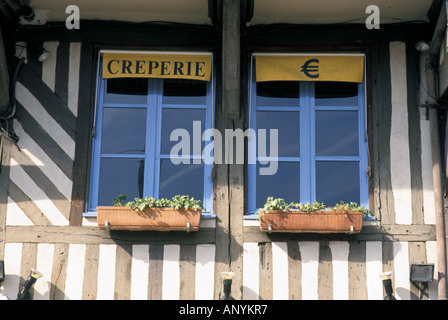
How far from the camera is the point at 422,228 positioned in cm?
640

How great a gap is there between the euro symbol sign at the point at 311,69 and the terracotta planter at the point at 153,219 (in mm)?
1615

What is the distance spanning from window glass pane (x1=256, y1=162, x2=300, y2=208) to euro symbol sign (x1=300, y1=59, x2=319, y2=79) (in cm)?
80

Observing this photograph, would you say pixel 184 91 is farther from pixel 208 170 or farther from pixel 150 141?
pixel 208 170

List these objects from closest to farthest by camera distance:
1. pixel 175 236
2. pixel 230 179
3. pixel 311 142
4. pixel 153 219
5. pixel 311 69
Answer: pixel 153 219 < pixel 175 236 < pixel 230 179 < pixel 311 142 < pixel 311 69

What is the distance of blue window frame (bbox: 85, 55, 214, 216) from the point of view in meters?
6.59

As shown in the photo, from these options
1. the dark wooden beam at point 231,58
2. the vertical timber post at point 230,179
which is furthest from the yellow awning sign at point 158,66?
the dark wooden beam at point 231,58

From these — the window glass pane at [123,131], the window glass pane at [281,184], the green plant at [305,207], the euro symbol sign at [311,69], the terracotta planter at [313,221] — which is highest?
the euro symbol sign at [311,69]

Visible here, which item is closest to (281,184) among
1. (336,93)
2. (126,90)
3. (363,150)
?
(363,150)

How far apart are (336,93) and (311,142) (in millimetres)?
540

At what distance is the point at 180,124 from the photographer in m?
6.76

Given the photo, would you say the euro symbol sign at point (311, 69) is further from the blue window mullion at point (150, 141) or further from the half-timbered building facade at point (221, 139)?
the blue window mullion at point (150, 141)

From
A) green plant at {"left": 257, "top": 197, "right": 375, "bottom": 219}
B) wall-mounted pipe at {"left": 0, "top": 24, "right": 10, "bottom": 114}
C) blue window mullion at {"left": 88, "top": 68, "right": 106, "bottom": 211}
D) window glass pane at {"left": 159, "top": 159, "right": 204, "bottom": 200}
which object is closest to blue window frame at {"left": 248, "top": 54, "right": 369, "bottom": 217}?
green plant at {"left": 257, "top": 197, "right": 375, "bottom": 219}

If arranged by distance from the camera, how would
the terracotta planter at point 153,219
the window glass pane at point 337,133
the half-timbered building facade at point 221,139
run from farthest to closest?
the window glass pane at point 337,133, the half-timbered building facade at point 221,139, the terracotta planter at point 153,219

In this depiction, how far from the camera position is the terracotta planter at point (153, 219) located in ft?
20.3
